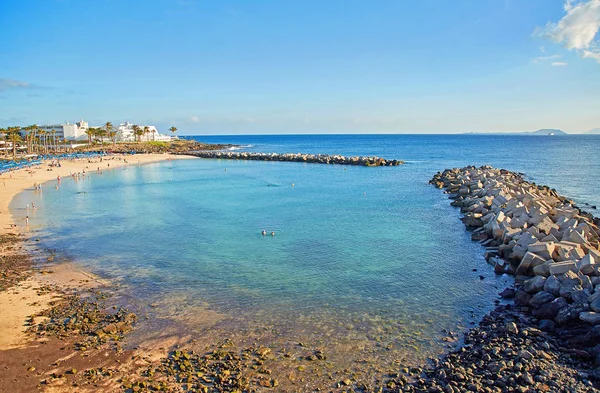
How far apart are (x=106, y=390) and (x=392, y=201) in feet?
90.6

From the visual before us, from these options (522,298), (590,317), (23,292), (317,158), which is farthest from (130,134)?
(590,317)

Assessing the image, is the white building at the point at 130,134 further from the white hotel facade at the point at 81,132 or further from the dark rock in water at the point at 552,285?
the dark rock in water at the point at 552,285

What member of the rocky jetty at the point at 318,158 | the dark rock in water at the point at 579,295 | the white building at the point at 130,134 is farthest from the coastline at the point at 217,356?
the white building at the point at 130,134

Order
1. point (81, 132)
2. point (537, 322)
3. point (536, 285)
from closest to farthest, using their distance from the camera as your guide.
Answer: point (537, 322)
point (536, 285)
point (81, 132)

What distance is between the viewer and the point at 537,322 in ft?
38.0

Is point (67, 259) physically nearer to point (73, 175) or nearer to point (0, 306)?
point (0, 306)

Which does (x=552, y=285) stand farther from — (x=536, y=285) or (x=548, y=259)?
(x=548, y=259)

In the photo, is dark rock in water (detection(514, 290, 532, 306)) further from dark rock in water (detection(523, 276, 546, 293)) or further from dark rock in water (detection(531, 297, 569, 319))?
dark rock in water (detection(531, 297, 569, 319))

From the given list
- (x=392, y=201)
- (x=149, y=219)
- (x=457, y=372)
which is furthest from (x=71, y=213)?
(x=457, y=372)

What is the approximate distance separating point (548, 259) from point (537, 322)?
4.43 meters

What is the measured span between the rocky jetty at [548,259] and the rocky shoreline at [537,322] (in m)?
0.03

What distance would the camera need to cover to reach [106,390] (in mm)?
8875

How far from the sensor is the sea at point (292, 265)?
1154 cm

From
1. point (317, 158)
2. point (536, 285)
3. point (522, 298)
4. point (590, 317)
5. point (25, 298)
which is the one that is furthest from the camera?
point (317, 158)
